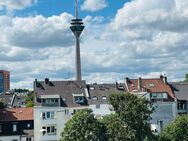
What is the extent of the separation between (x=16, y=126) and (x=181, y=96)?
110 feet

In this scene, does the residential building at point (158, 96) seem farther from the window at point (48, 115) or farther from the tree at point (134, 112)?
the window at point (48, 115)

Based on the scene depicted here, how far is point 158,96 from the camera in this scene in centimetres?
10425

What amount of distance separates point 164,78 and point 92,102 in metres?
16.2

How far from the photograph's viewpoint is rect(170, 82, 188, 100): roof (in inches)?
4257

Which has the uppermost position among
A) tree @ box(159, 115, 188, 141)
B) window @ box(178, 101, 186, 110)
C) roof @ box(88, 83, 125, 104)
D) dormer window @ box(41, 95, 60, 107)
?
roof @ box(88, 83, 125, 104)

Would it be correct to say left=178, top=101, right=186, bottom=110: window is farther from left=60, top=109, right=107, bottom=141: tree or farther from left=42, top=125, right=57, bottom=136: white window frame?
left=60, top=109, right=107, bottom=141: tree

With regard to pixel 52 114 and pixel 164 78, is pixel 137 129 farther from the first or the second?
pixel 164 78

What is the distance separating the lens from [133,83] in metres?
111

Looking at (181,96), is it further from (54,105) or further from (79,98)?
(54,105)

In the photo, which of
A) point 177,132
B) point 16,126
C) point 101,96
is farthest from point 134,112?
point 16,126

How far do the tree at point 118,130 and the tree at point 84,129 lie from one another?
0.91 metres

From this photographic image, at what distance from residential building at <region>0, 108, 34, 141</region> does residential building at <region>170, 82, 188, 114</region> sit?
29.1 metres

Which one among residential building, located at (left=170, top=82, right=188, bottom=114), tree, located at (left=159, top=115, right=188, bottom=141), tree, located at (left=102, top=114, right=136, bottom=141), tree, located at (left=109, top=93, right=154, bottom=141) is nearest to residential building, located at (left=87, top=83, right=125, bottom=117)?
residential building, located at (left=170, top=82, right=188, bottom=114)

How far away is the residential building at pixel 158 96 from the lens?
10138 centimetres
